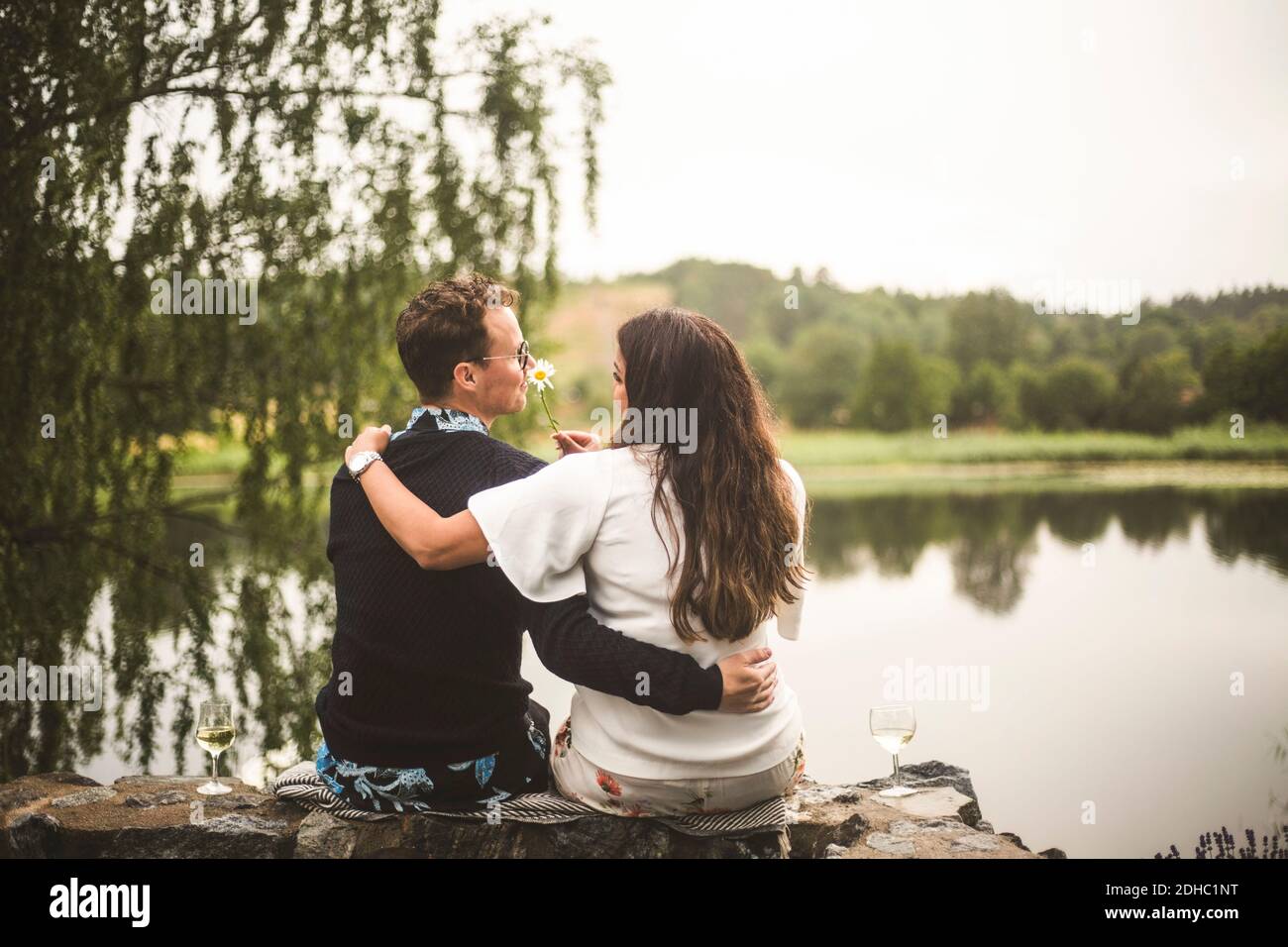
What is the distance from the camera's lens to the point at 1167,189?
30.3 feet

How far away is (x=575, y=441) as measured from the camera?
6.40ft

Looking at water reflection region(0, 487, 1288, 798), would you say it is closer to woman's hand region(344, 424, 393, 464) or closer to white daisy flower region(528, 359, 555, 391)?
white daisy flower region(528, 359, 555, 391)

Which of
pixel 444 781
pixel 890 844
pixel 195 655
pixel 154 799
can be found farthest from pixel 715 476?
pixel 195 655

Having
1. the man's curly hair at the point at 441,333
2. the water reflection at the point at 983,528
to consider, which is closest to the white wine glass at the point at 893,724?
the man's curly hair at the point at 441,333

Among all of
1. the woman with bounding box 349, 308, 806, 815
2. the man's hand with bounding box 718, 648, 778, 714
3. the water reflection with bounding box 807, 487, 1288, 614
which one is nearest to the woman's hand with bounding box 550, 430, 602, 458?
the woman with bounding box 349, 308, 806, 815

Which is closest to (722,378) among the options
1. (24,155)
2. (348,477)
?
(348,477)

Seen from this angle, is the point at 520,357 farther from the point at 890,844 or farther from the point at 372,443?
the point at 890,844

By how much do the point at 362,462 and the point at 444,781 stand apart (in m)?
0.58

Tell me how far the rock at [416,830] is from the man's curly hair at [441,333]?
0.79 metres

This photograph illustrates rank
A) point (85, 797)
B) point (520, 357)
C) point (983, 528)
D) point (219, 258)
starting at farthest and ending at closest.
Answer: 1. point (983, 528)
2. point (219, 258)
3. point (85, 797)
4. point (520, 357)

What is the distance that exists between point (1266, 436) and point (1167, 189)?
3748 mm

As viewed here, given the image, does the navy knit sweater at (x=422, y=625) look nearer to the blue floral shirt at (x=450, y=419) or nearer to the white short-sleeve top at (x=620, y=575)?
the blue floral shirt at (x=450, y=419)

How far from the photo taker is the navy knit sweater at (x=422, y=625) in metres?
1.81

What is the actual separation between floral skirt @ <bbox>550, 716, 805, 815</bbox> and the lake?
9.9 inches
